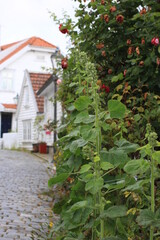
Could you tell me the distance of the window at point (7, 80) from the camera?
34031mm

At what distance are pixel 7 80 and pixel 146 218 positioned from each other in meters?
32.9

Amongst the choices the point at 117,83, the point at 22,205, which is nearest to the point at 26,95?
the point at 22,205

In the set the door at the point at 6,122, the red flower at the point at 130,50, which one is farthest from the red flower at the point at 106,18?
the door at the point at 6,122

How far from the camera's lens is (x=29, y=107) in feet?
95.0

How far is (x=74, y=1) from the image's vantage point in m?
5.41

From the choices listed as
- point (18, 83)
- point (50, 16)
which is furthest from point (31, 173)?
point (18, 83)

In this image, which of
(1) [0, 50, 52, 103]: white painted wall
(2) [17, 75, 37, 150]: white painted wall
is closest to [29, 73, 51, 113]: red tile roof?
(2) [17, 75, 37, 150]: white painted wall

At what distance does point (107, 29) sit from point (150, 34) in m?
0.62

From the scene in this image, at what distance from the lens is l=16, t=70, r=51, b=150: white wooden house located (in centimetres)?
2756

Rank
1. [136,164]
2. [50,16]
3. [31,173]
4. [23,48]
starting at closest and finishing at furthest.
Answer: [136,164] < [50,16] < [31,173] < [23,48]

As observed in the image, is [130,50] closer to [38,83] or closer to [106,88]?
[106,88]

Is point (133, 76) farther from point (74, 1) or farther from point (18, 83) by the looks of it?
point (18, 83)

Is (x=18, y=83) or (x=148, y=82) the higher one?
(x=18, y=83)

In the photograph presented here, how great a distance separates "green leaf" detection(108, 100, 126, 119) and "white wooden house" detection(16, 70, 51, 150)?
2389 centimetres
